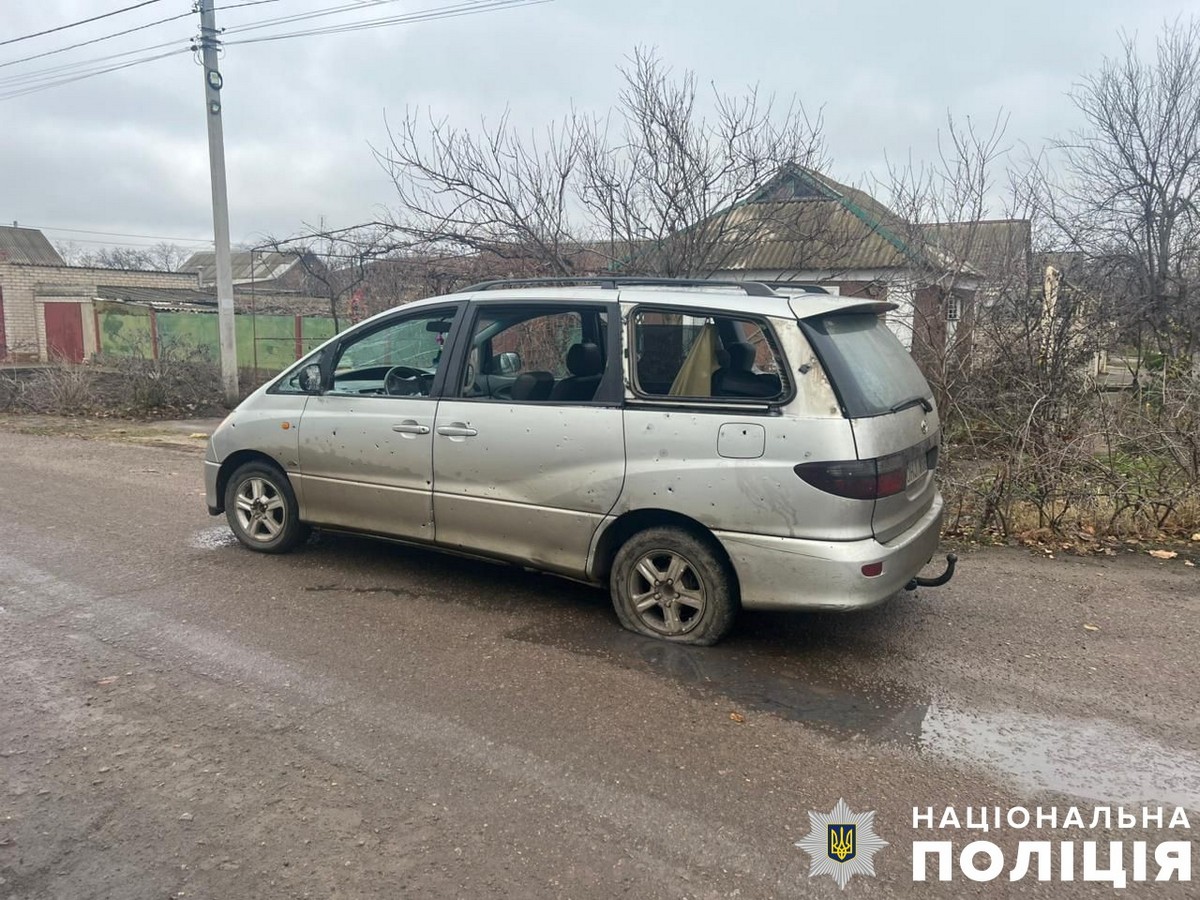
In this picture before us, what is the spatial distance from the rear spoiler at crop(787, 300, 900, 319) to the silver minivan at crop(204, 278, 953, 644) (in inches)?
0.7

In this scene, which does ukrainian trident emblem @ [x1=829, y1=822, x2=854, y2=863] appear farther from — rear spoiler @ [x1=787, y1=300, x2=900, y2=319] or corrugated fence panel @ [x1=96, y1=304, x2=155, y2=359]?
corrugated fence panel @ [x1=96, y1=304, x2=155, y2=359]

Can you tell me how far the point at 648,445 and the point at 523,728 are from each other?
151cm

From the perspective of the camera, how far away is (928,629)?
466 cm

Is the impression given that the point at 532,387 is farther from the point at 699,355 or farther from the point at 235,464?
the point at 235,464

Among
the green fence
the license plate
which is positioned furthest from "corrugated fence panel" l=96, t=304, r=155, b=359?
the license plate

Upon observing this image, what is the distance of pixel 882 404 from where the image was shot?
4031 millimetres

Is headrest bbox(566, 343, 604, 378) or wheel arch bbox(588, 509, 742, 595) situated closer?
wheel arch bbox(588, 509, 742, 595)

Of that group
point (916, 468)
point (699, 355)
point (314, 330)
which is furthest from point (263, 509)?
point (314, 330)

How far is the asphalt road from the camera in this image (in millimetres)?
2684

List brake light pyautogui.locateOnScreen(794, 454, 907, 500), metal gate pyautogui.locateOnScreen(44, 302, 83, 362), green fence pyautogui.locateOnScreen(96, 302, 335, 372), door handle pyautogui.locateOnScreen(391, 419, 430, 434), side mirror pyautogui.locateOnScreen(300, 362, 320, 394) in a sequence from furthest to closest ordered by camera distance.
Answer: metal gate pyautogui.locateOnScreen(44, 302, 83, 362), green fence pyautogui.locateOnScreen(96, 302, 335, 372), side mirror pyautogui.locateOnScreen(300, 362, 320, 394), door handle pyautogui.locateOnScreen(391, 419, 430, 434), brake light pyautogui.locateOnScreen(794, 454, 907, 500)

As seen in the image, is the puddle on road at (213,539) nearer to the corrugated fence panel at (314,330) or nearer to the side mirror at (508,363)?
the side mirror at (508,363)

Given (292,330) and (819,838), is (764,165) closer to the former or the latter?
(819,838)

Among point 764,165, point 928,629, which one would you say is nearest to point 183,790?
point 928,629
